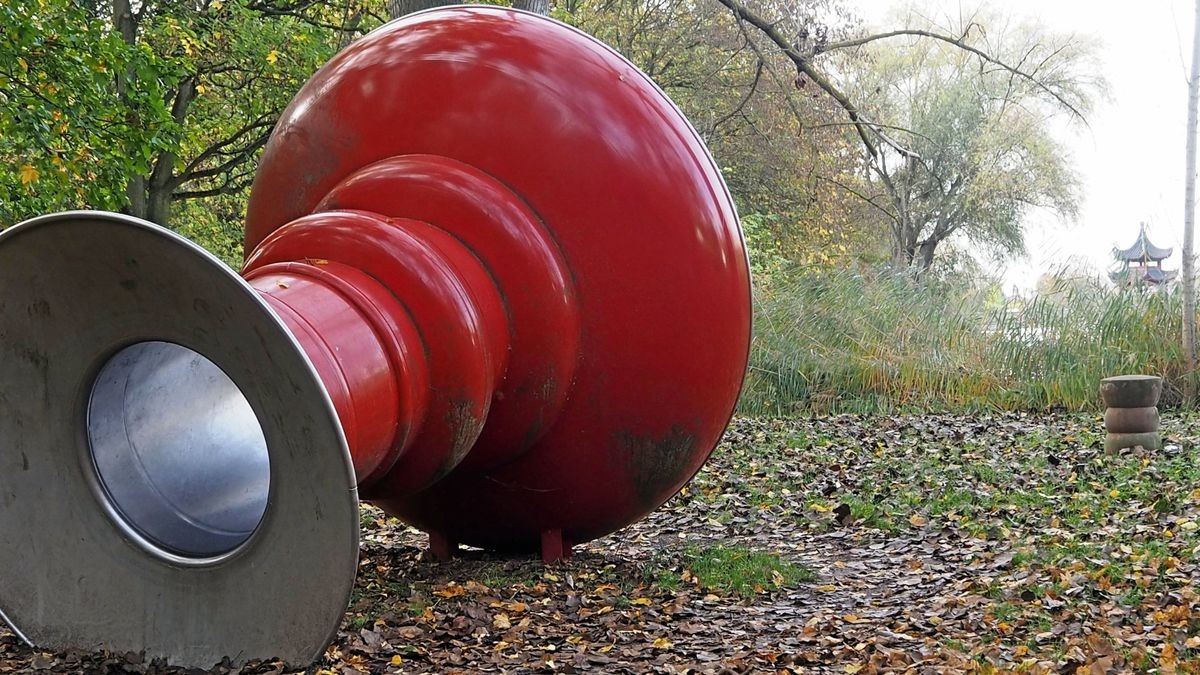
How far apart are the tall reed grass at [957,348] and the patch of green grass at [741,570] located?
20.5 ft

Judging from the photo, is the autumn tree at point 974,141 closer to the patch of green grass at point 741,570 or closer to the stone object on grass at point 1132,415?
the stone object on grass at point 1132,415

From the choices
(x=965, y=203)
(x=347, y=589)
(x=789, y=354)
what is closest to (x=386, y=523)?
(x=347, y=589)

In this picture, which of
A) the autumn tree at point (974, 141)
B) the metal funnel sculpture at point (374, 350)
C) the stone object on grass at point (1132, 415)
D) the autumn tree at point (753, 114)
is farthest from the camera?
the autumn tree at point (974, 141)

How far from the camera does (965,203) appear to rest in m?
31.3

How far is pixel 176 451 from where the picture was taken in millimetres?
3357

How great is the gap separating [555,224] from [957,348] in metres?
8.53

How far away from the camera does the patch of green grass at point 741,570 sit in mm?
4414

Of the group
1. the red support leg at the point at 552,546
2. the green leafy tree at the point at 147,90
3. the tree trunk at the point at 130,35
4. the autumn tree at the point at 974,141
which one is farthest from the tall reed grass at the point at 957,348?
the autumn tree at the point at 974,141

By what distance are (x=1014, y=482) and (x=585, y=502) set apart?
3482 millimetres

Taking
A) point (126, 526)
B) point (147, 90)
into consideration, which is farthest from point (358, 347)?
point (147, 90)

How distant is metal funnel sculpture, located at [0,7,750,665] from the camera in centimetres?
259

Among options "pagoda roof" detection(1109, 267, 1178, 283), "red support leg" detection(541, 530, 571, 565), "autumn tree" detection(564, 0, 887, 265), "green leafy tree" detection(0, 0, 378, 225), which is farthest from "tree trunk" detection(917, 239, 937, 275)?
"red support leg" detection(541, 530, 571, 565)

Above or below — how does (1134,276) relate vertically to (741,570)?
above

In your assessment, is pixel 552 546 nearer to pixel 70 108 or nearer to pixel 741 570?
pixel 741 570
